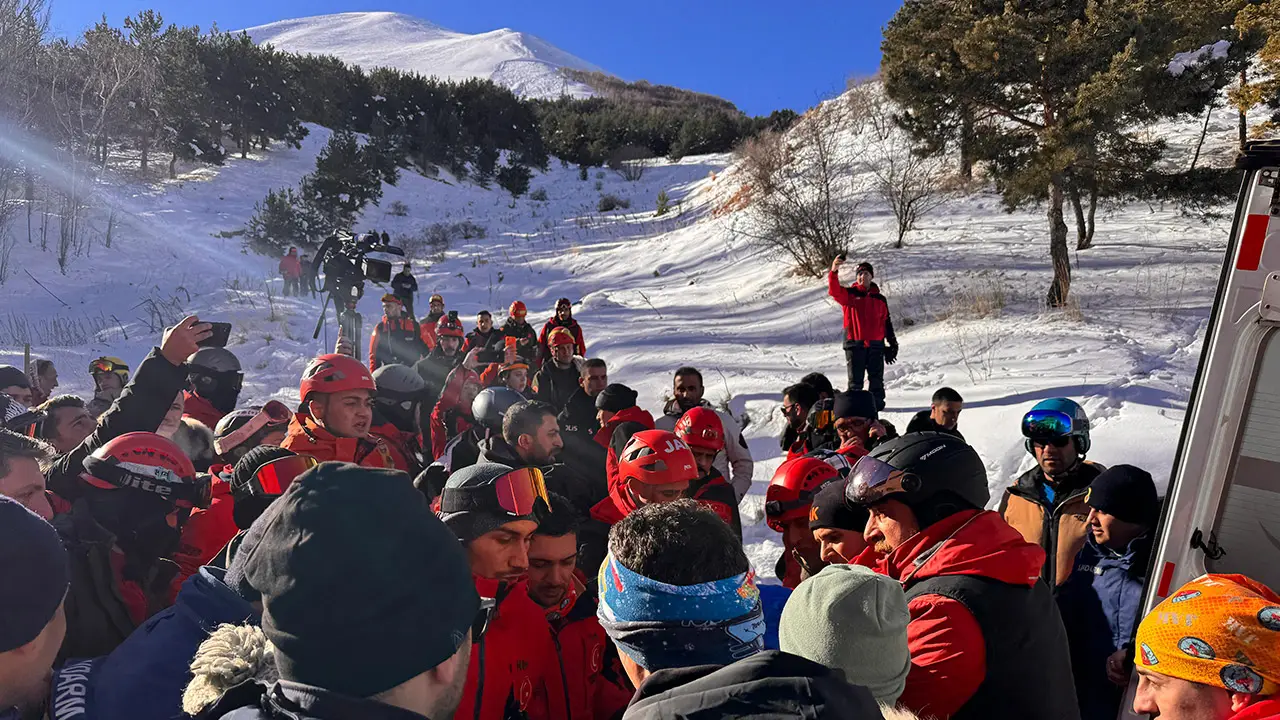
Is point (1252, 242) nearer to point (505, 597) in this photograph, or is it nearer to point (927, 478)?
point (927, 478)

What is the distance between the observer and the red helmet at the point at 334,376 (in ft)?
11.9

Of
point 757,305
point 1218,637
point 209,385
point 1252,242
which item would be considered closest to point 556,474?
point 1218,637

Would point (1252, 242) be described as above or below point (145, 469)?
above

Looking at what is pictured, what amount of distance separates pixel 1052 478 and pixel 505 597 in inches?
118

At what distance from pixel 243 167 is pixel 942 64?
91.1 feet

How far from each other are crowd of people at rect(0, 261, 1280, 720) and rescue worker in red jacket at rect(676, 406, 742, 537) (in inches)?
0.8

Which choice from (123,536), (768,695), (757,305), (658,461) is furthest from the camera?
(757,305)

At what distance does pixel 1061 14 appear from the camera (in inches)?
404

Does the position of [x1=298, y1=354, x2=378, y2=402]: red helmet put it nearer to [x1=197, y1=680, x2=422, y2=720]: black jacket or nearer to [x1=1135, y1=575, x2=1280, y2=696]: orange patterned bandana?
[x1=197, y1=680, x2=422, y2=720]: black jacket

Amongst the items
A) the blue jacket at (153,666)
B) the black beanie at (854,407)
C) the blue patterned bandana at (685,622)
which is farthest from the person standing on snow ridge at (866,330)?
the blue jacket at (153,666)

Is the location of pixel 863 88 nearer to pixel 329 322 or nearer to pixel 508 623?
pixel 329 322

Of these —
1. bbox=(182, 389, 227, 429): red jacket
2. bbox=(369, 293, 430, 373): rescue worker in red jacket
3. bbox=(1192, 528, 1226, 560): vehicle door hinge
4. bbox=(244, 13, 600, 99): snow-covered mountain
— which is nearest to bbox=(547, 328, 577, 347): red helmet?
bbox=(369, 293, 430, 373): rescue worker in red jacket

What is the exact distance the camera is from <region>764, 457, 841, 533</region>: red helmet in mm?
3527

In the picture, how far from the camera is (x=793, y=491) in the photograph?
11.6 ft
